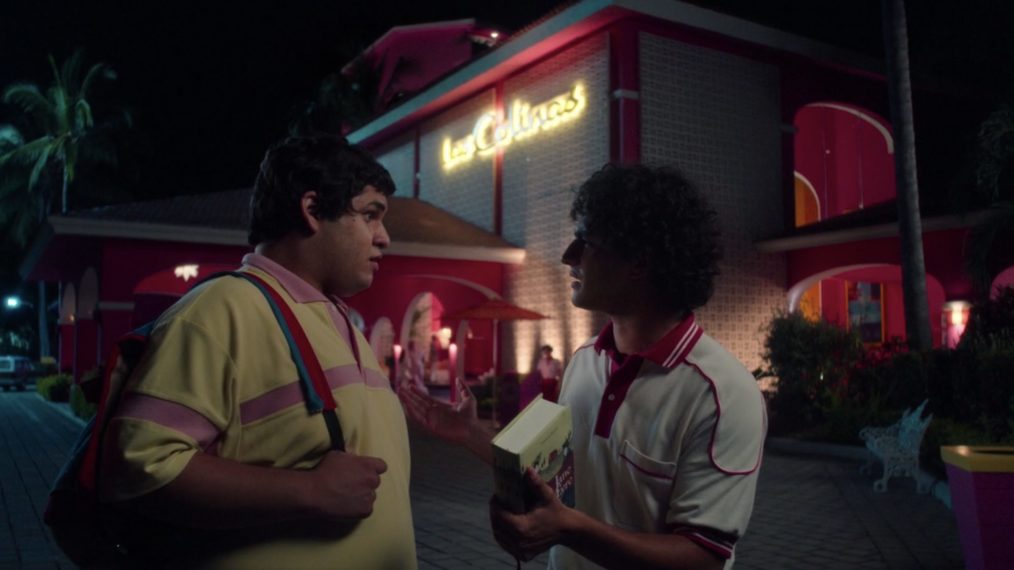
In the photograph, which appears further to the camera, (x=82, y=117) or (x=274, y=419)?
(x=82, y=117)

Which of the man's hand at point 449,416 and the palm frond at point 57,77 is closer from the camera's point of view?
the man's hand at point 449,416

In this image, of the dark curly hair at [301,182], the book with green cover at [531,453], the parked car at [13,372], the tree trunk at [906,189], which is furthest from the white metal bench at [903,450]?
the parked car at [13,372]

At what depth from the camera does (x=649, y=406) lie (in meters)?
1.77

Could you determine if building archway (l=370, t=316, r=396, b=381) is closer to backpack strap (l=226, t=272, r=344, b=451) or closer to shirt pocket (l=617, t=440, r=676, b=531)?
shirt pocket (l=617, t=440, r=676, b=531)

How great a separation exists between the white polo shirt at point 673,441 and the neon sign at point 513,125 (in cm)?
1564

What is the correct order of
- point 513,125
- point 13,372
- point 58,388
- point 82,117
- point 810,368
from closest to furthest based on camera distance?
1. point 810,368
2. point 513,125
3. point 58,388
4. point 13,372
5. point 82,117

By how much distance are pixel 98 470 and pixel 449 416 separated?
92 centimetres

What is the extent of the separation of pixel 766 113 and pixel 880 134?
17.0 ft

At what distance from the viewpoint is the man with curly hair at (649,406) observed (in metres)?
1.61

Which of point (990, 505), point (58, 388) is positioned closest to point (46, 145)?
point (58, 388)

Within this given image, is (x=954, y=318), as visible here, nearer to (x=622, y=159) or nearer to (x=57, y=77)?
(x=622, y=159)

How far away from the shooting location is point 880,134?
21.2m

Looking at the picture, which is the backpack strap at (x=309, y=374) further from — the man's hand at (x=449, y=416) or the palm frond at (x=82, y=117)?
the palm frond at (x=82, y=117)

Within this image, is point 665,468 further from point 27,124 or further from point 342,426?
point 27,124
